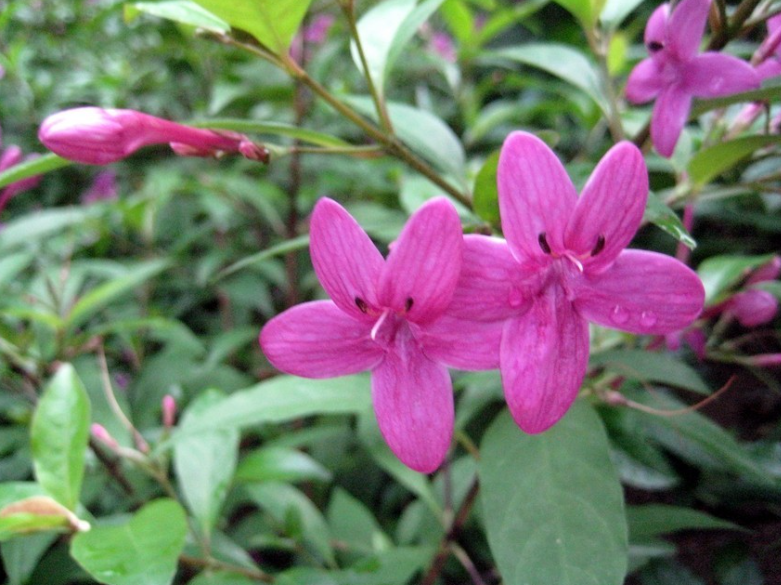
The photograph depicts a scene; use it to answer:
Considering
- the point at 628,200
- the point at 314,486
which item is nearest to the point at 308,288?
the point at 314,486

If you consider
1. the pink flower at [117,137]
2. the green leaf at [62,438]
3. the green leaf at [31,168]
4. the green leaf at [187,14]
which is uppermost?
the green leaf at [187,14]

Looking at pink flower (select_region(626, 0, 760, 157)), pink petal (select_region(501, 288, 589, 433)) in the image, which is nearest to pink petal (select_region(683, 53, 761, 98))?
pink flower (select_region(626, 0, 760, 157))

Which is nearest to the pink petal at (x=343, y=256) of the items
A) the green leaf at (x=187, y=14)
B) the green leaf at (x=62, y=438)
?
the green leaf at (x=187, y=14)

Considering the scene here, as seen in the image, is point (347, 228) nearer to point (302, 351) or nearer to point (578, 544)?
point (302, 351)

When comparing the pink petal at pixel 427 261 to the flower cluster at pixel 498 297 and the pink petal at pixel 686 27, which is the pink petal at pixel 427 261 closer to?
the flower cluster at pixel 498 297

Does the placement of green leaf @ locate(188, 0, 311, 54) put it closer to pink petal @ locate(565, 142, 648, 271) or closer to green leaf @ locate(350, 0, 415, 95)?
green leaf @ locate(350, 0, 415, 95)

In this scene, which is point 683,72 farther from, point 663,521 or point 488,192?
point 663,521
